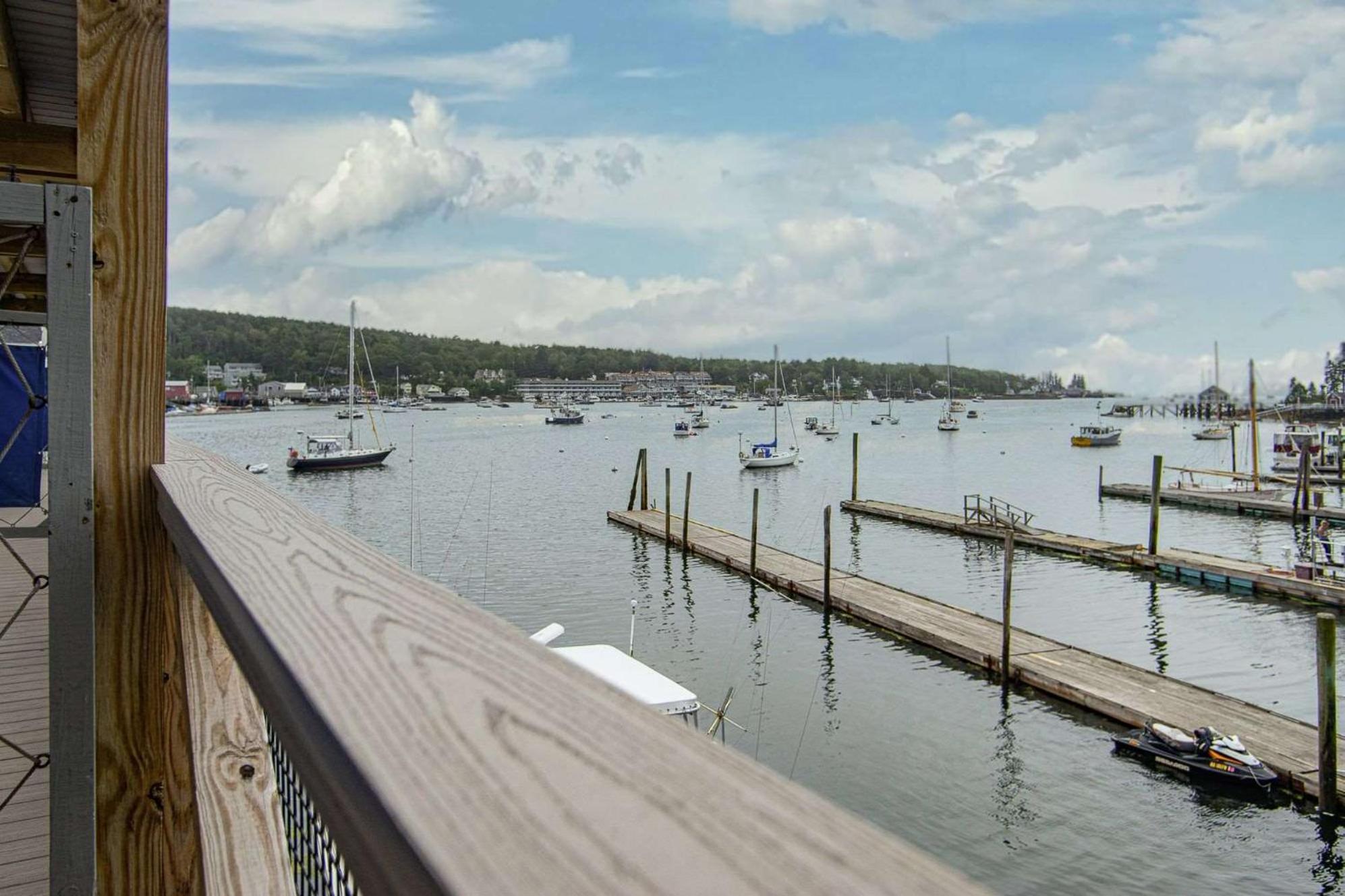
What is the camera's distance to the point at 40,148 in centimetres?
355

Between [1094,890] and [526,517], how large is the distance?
2710 cm

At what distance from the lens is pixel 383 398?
14675 centimetres

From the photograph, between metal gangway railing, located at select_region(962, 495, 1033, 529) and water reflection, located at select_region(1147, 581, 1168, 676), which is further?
metal gangway railing, located at select_region(962, 495, 1033, 529)

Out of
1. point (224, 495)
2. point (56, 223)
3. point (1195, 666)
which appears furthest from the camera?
point (1195, 666)

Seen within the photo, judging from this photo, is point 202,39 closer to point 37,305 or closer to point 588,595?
point 37,305

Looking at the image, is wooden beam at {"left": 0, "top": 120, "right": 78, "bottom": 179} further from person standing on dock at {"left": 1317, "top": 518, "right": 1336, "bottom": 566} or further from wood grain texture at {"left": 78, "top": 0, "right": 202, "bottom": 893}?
person standing on dock at {"left": 1317, "top": 518, "right": 1336, "bottom": 566}

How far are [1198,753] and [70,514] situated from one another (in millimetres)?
12386

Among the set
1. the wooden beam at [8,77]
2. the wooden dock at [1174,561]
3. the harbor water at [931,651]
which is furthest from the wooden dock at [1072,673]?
the wooden beam at [8,77]

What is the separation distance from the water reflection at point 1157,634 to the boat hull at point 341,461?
4072 centimetres

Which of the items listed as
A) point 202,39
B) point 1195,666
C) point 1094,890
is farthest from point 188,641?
point 1195,666

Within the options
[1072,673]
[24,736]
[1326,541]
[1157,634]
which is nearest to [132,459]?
[24,736]

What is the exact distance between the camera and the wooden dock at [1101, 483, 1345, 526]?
30.9m

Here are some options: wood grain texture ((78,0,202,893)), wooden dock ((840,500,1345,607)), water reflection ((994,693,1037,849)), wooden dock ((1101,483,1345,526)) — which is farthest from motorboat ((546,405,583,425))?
wood grain texture ((78,0,202,893))

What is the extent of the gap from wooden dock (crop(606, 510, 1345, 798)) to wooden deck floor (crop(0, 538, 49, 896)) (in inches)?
474
